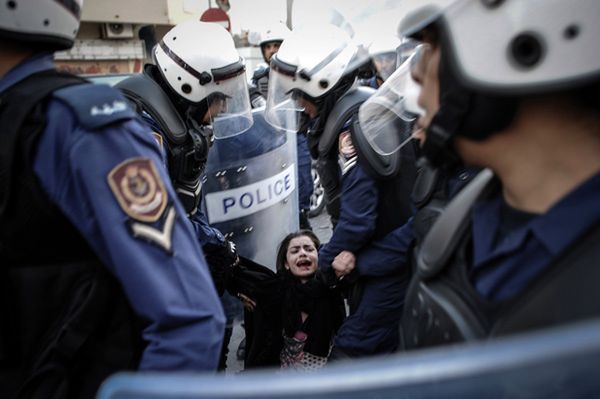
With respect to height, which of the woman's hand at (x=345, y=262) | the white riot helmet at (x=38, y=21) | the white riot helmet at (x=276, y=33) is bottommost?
the woman's hand at (x=345, y=262)

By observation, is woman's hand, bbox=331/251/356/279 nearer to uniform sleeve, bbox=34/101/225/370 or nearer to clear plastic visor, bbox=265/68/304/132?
clear plastic visor, bbox=265/68/304/132

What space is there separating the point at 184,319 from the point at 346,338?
1561 mm

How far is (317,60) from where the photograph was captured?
2727 mm

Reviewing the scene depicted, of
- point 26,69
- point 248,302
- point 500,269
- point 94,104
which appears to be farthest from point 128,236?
point 248,302

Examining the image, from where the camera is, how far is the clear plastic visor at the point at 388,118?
2.15m

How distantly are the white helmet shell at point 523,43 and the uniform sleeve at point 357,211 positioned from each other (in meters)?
1.37

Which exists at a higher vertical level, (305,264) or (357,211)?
(357,211)

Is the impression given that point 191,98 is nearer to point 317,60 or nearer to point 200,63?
point 200,63

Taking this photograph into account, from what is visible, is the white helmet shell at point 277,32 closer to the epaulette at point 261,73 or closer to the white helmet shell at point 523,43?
the epaulette at point 261,73

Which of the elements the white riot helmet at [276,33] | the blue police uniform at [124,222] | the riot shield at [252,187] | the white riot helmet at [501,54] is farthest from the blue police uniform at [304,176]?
the white riot helmet at [501,54]

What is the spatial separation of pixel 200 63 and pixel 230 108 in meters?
0.37

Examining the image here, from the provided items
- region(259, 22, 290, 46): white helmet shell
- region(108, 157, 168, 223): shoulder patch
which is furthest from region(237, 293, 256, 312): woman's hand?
region(108, 157, 168, 223): shoulder patch

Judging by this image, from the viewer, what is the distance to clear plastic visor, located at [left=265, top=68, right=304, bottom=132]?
288cm

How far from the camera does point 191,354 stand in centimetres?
99
